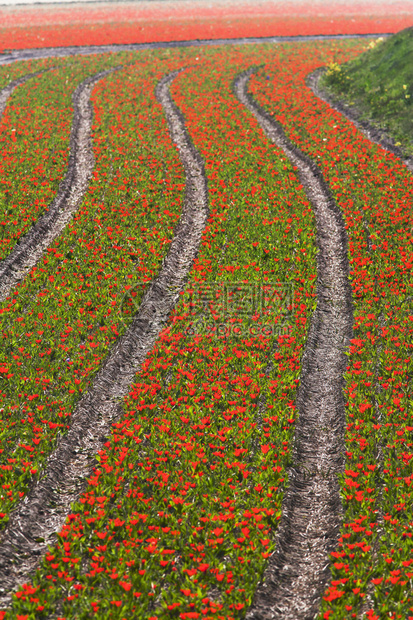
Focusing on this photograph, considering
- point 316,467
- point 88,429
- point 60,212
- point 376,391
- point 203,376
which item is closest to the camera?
point 316,467

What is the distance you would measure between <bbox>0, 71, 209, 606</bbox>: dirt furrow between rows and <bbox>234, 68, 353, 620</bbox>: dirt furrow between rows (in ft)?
9.61

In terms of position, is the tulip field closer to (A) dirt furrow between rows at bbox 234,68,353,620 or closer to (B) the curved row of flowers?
(B) the curved row of flowers

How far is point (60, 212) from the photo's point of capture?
610 inches

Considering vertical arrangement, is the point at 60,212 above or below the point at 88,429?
above

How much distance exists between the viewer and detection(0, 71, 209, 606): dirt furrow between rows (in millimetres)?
5863

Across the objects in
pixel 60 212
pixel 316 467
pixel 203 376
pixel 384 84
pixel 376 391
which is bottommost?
pixel 316 467

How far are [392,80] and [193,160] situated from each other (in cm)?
1342

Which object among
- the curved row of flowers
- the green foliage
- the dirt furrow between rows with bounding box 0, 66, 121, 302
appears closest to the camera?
the curved row of flowers

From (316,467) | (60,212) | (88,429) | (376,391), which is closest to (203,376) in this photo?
(88,429)

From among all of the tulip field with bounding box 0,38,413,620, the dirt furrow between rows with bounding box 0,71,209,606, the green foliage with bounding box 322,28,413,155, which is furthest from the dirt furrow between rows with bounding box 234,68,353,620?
the green foliage with bounding box 322,28,413,155

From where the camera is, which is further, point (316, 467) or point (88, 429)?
point (88, 429)

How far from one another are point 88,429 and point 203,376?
2286 millimetres

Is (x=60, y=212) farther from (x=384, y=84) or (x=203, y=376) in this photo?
(x=384, y=84)

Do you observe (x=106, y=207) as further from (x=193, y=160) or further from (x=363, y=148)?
(x=363, y=148)
